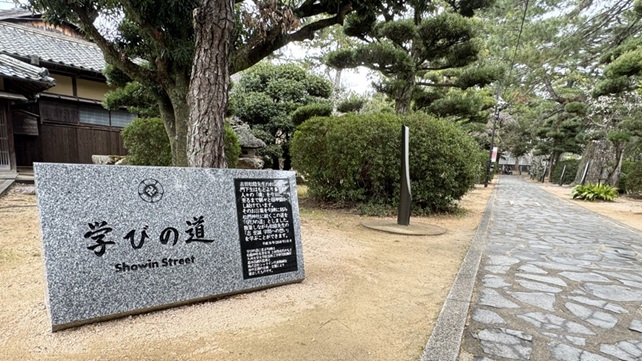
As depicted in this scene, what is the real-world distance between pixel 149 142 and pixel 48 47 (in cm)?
684

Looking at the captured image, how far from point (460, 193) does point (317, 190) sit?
132 inches

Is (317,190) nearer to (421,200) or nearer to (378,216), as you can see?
(378,216)

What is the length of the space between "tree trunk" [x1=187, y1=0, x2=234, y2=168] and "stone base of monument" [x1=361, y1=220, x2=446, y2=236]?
320 cm

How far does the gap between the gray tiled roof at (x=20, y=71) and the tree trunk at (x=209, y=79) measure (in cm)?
726

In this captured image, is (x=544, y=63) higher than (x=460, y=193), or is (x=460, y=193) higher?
(x=544, y=63)

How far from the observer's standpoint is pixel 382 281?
10.6 feet

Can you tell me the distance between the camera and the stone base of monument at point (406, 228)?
5.43m

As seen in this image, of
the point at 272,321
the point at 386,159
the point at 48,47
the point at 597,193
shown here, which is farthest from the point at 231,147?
the point at 597,193

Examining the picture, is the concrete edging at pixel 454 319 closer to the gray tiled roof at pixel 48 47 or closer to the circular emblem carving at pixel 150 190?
the circular emblem carving at pixel 150 190

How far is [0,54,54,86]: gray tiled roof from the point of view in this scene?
7642 mm

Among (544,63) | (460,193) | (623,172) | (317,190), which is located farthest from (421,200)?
(623,172)

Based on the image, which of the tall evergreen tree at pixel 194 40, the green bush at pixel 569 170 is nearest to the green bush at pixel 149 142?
A: the tall evergreen tree at pixel 194 40

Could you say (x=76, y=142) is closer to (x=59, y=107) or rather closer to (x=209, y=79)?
(x=59, y=107)

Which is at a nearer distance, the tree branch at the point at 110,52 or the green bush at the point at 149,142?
the tree branch at the point at 110,52
